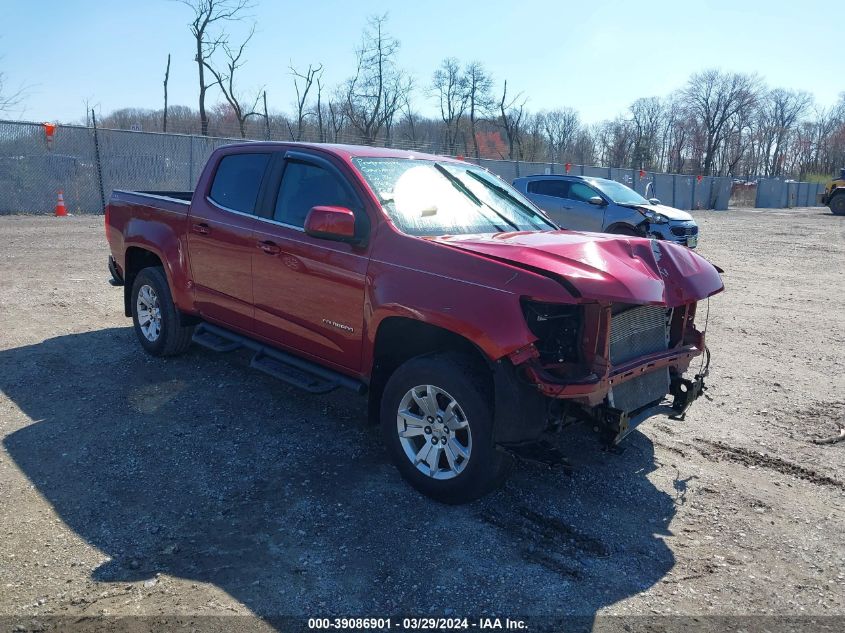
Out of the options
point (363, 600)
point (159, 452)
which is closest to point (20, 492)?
point (159, 452)

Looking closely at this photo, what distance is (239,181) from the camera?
5.14 meters

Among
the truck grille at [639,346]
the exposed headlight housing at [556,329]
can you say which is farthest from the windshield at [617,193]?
the exposed headlight housing at [556,329]

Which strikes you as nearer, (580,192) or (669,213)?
(669,213)

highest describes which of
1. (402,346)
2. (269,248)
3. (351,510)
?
(269,248)

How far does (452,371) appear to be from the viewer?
349 centimetres

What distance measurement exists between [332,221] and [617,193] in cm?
1196

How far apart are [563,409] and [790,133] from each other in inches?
3949

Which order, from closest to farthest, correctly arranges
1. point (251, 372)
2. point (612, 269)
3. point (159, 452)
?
point (612, 269), point (159, 452), point (251, 372)

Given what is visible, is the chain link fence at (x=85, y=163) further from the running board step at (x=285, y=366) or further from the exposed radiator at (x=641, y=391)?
the exposed radiator at (x=641, y=391)

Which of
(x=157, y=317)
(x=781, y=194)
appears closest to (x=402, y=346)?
A: (x=157, y=317)

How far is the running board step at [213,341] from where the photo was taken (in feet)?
17.0

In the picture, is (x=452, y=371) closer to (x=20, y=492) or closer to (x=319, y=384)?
(x=319, y=384)

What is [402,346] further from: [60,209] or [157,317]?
[60,209]

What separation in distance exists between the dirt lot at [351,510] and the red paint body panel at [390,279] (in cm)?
74
